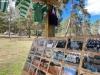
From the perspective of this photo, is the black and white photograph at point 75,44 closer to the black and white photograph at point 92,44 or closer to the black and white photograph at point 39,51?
the black and white photograph at point 92,44

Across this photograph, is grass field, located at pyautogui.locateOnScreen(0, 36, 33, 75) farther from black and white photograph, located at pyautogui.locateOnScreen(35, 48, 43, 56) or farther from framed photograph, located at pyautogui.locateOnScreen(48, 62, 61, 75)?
framed photograph, located at pyautogui.locateOnScreen(48, 62, 61, 75)

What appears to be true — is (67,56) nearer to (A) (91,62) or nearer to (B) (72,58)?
(B) (72,58)

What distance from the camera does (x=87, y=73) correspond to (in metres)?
1.38

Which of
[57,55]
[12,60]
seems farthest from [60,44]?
[12,60]

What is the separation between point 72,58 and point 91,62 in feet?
1.00

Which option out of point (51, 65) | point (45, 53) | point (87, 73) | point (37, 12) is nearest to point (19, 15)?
point (37, 12)

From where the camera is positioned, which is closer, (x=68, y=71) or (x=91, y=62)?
(x=91, y=62)

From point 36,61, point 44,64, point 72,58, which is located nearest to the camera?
point 72,58

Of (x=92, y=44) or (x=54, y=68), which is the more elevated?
(x=92, y=44)

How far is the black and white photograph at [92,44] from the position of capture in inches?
53.2

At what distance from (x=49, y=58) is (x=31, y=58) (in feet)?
2.39

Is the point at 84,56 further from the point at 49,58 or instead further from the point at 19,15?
the point at 19,15

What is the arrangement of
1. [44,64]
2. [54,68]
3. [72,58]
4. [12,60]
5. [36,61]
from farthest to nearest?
[12,60] < [36,61] < [44,64] < [54,68] < [72,58]

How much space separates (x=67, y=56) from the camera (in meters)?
1.74
